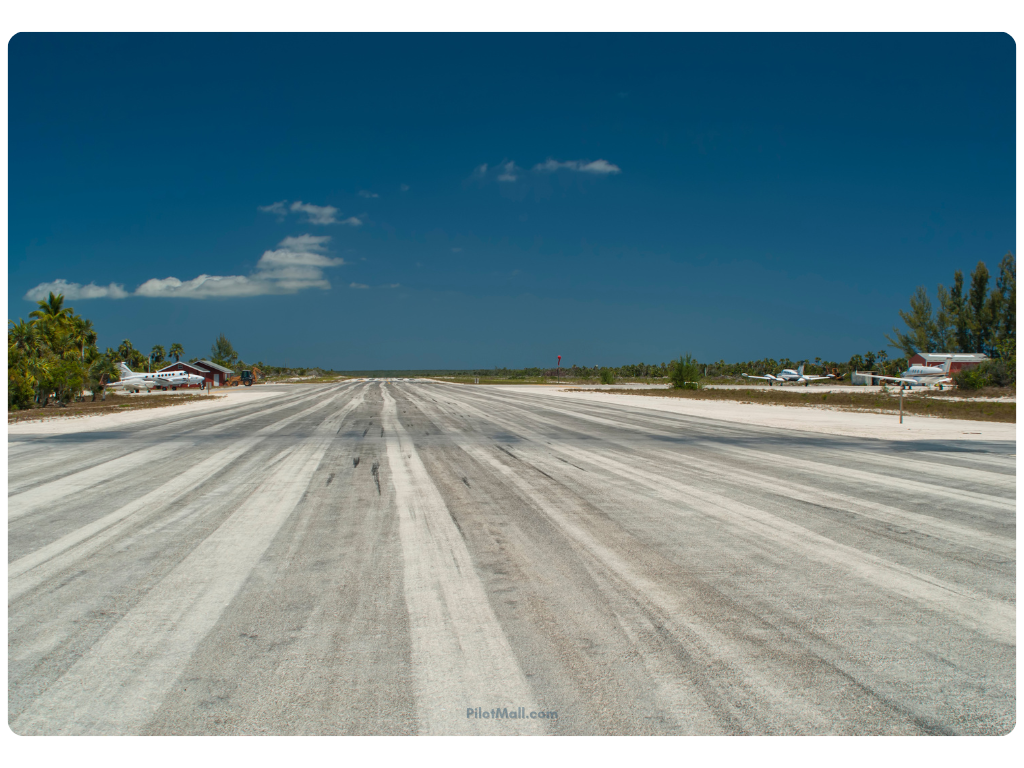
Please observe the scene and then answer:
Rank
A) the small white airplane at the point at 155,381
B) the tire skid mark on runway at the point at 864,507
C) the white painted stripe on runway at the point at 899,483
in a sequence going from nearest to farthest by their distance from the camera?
the tire skid mark on runway at the point at 864,507, the white painted stripe on runway at the point at 899,483, the small white airplane at the point at 155,381

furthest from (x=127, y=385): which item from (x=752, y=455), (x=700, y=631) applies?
(x=700, y=631)

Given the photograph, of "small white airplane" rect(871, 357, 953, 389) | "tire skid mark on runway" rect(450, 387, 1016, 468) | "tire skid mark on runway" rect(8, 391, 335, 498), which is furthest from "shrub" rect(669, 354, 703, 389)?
"tire skid mark on runway" rect(8, 391, 335, 498)

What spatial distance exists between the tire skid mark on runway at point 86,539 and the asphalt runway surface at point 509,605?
0.13ft

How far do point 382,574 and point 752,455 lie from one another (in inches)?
347

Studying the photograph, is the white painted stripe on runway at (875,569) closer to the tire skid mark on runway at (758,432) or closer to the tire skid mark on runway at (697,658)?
the tire skid mark on runway at (697,658)

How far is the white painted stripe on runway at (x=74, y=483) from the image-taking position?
6402mm

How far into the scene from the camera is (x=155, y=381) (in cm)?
5166

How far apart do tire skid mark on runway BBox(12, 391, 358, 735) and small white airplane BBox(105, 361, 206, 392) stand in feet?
171

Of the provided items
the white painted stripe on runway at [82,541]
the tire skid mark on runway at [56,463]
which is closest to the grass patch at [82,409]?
the tire skid mark on runway at [56,463]

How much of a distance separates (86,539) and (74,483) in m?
3.43

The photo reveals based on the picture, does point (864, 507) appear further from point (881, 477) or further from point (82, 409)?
point (82, 409)

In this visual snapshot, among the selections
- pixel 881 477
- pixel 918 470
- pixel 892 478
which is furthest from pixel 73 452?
pixel 918 470

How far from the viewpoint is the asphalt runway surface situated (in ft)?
8.20
